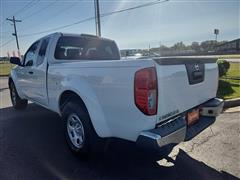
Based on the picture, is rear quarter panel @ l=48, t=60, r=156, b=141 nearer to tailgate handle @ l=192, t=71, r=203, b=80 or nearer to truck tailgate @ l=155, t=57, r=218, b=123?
truck tailgate @ l=155, t=57, r=218, b=123

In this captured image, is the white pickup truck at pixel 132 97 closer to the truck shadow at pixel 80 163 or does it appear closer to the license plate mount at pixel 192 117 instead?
the license plate mount at pixel 192 117

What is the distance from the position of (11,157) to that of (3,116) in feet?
9.96

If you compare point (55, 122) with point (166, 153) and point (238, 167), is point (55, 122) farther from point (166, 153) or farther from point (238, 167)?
point (238, 167)

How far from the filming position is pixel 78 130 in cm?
373

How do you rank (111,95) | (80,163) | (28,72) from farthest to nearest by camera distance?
(28,72) < (80,163) < (111,95)

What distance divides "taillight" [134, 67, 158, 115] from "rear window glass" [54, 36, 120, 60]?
8.40 ft

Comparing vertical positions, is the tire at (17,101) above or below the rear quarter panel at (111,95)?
below

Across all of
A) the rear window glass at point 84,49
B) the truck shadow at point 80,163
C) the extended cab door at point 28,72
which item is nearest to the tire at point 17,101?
the extended cab door at point 28,72

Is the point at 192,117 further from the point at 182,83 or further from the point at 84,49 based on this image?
the point at 84,49

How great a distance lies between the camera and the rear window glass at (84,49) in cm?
480

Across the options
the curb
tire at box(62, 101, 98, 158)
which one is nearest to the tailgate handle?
tire at box(62, 101, 98, 158)

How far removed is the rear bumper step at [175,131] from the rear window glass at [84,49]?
264 centimetres

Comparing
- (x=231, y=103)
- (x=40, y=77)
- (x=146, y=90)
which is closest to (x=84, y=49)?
(x=40, y=77)

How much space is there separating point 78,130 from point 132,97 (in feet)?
4.64
